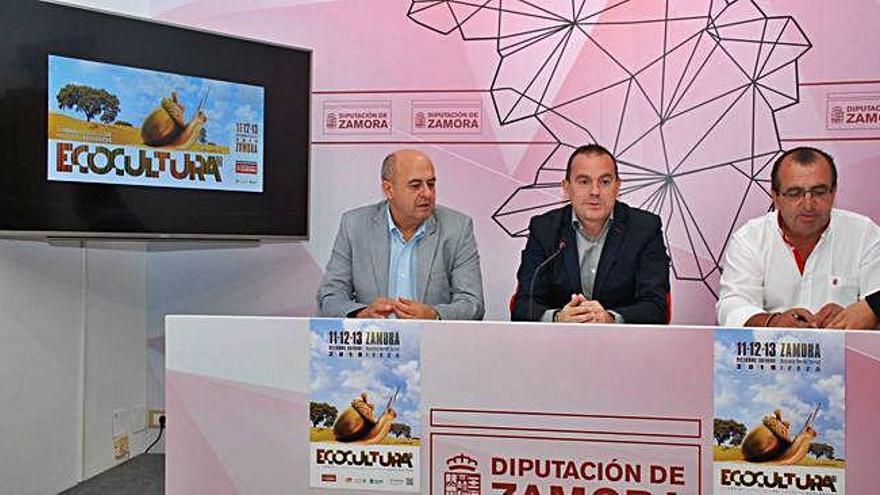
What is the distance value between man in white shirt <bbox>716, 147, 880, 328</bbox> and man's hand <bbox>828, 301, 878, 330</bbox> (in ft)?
3.01

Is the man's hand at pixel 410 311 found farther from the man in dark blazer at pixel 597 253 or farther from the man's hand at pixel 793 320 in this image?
the man's hand at pixel 793 320

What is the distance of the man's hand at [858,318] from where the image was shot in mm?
2279

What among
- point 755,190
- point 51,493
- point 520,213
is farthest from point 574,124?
point 51,493

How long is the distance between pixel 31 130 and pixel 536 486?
2316mm

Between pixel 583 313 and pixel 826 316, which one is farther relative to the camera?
pixel 583 313

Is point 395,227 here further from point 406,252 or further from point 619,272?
point 619,272

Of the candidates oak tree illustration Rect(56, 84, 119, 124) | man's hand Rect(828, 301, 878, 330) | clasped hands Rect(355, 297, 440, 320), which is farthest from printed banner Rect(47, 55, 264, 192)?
man's hand Rect(828, 301, 878, 330)

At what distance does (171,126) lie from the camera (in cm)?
379

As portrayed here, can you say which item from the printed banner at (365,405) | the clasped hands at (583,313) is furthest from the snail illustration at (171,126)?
the printed banner at (365,405)

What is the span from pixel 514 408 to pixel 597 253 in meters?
1.67

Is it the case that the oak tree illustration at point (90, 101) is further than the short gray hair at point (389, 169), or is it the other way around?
the short gray hair at point (389, 169)

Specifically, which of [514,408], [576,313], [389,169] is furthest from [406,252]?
[514,408]

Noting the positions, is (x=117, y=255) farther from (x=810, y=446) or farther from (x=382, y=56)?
(x=810, y=446)

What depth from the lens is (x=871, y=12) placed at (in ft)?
13.0
